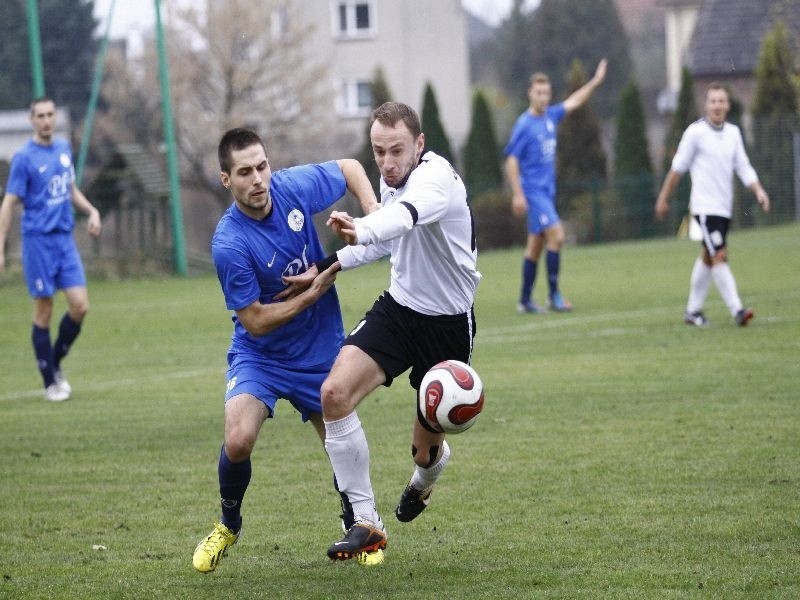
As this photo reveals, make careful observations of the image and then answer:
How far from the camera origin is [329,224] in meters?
5.15

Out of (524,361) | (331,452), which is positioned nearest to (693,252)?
(524,361)

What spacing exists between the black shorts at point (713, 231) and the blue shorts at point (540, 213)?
101 inches

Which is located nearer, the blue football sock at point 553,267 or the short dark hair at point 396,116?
the short dark hair at point 396,116

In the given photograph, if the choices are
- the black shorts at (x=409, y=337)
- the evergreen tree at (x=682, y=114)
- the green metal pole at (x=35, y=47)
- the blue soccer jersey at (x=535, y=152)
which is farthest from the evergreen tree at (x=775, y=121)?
the black shorts at (x=409, y=337)

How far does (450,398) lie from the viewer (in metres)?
5.56

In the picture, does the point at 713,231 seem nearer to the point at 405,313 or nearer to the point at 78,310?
the point at 78,310

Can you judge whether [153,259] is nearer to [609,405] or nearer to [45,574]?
[609,405]

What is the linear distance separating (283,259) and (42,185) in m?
5.76

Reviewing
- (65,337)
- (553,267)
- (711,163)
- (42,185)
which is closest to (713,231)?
(711,163)

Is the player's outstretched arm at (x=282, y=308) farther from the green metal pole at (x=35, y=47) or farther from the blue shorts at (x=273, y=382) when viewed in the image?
the green metal pole at (x=35, y=47)

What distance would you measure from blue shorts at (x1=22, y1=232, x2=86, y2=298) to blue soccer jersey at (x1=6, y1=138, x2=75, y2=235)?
8 cm

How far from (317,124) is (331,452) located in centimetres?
3934

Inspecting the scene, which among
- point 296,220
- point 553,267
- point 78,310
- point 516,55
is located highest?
point 516,55

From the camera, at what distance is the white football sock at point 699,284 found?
12947 millimetres
